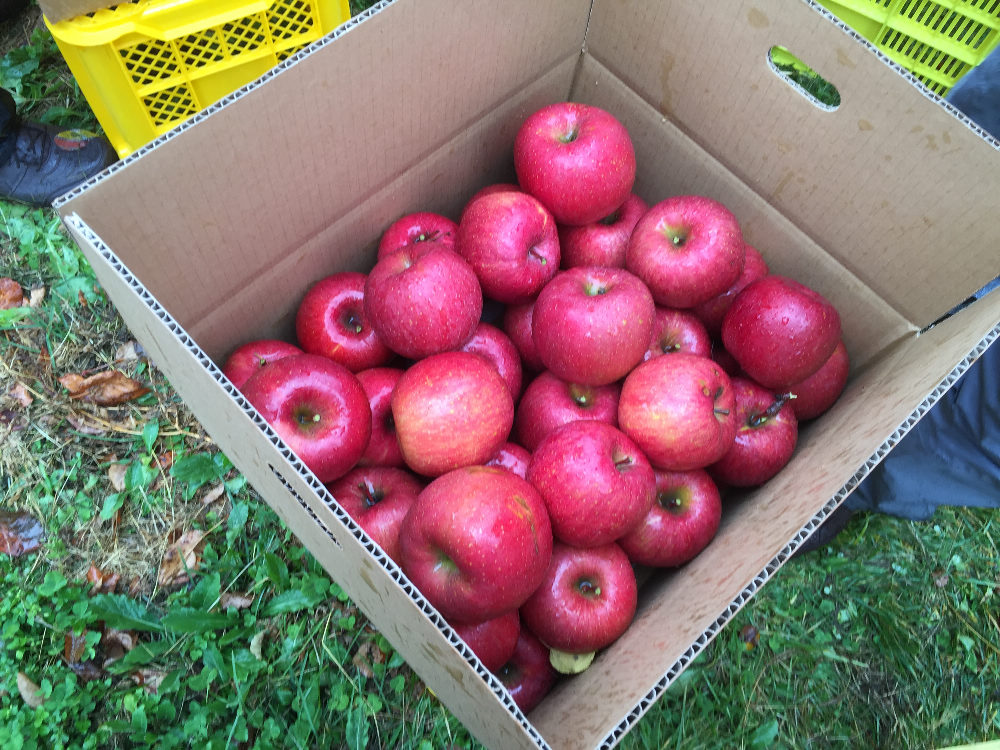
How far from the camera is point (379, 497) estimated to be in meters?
1.61

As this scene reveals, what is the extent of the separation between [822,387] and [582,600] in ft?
2.51

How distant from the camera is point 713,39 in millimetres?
1764

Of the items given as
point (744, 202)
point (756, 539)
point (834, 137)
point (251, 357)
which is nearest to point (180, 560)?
point (251, 357)

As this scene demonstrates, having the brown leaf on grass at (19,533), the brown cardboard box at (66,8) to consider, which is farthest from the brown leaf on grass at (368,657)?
the brown cardboard box at (66,8)

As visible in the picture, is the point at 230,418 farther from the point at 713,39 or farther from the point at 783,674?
the point at 783,674

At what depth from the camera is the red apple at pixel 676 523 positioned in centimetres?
160

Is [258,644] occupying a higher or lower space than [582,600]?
lower

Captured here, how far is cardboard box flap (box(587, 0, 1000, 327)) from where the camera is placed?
1.55m

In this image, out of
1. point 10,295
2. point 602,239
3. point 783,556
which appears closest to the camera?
point 783,556

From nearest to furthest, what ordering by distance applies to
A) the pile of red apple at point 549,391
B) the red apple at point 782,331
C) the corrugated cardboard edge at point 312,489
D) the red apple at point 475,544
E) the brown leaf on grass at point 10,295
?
the corrugated cardboard edge at point 312,489 < the red apple at point 475,544 < the pile of red apple at point 549,391 < the red apple at point 782,331 < the brown leaf on grass at point 10,295

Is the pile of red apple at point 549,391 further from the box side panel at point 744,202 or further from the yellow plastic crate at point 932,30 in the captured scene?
the yellow plastic crate at point 932,30

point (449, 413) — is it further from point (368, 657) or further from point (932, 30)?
point (932, 30)

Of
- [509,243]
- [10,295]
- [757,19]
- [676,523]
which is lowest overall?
[10,295]

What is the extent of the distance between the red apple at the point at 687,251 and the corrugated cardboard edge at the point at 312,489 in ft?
3.02
